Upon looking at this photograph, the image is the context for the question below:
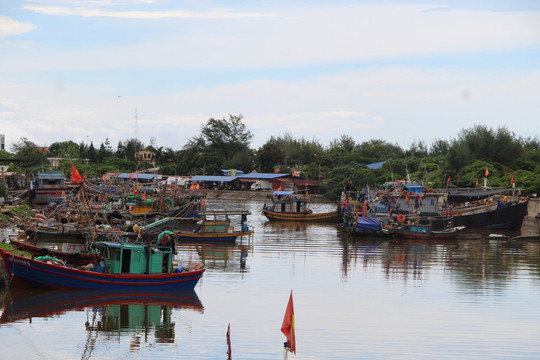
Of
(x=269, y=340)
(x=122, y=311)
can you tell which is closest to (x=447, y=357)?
(x=269, y=340)

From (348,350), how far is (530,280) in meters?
14.1

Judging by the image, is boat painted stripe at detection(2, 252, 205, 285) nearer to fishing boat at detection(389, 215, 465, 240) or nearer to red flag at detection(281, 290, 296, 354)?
red flag at detection(281, 290, 296, 354)

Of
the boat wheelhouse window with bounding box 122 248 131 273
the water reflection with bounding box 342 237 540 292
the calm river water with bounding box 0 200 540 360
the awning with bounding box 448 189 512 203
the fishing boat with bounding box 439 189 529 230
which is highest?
the awning with bounding box 448 189 512 203

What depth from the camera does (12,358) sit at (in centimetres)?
1564

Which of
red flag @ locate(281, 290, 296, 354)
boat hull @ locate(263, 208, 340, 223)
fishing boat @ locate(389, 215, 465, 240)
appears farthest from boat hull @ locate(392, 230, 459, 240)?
red flag @ locate(281, 290, 296, 354)

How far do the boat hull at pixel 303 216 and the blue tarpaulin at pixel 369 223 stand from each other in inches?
398

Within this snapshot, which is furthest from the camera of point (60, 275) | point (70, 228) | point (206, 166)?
point (206, 166)

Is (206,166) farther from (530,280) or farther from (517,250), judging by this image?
(530,280)

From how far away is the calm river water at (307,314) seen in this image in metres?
17.1

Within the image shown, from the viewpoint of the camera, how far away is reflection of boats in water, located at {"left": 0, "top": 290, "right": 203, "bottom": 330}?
20.0 meters

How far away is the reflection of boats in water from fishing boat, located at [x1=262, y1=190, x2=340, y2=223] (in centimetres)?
3014

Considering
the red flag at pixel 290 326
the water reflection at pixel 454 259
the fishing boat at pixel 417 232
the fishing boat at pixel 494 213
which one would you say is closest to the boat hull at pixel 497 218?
the fishing boat at pixel 494 213

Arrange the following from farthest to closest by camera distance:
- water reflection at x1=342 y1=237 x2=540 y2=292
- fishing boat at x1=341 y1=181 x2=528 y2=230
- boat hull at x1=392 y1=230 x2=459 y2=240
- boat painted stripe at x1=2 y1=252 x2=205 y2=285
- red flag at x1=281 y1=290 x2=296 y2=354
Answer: fishing boat at x1=341 y1=181 x2=528 y2=230, boat hull at x1=392 y1=230 x2=459 y2=240, water reflection at x1=342 y1=237 x2=540 y2=292, boat painted stripe at x1=2 y1=252 x2=205 y2=285, red flag at x1=281 y1=290 x2=296 y2=354

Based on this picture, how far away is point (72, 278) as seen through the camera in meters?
22.1
